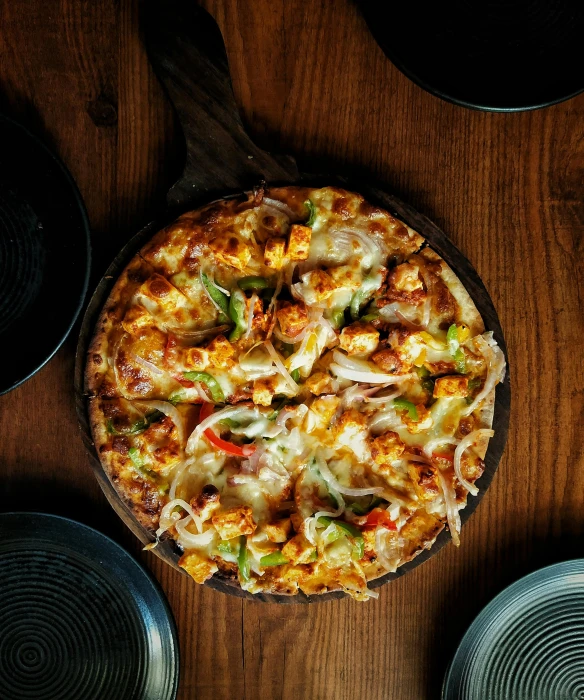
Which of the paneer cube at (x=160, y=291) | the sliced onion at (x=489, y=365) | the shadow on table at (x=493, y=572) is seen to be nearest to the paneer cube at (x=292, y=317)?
the paneer cube at (x=160, y=291)

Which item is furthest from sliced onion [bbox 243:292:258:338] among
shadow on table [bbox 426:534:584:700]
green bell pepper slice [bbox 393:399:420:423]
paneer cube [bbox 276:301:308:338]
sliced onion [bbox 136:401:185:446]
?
shadow on table [bbox 426:534:584:700]

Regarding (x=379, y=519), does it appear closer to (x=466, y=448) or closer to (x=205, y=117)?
(x=466, y=448)

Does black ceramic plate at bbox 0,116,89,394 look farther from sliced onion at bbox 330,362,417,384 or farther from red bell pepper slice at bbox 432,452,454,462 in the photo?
red bell pepper slice at bbox 432,452,454,462

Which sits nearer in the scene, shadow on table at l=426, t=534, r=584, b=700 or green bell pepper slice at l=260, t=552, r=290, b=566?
green bell pepper slice at l=260, t=552, r=290, b=566

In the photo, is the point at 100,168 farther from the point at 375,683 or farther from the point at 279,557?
the point at 375,683

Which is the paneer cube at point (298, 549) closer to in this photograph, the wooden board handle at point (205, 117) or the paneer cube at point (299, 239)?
the paneer cube at point (299, 239)
